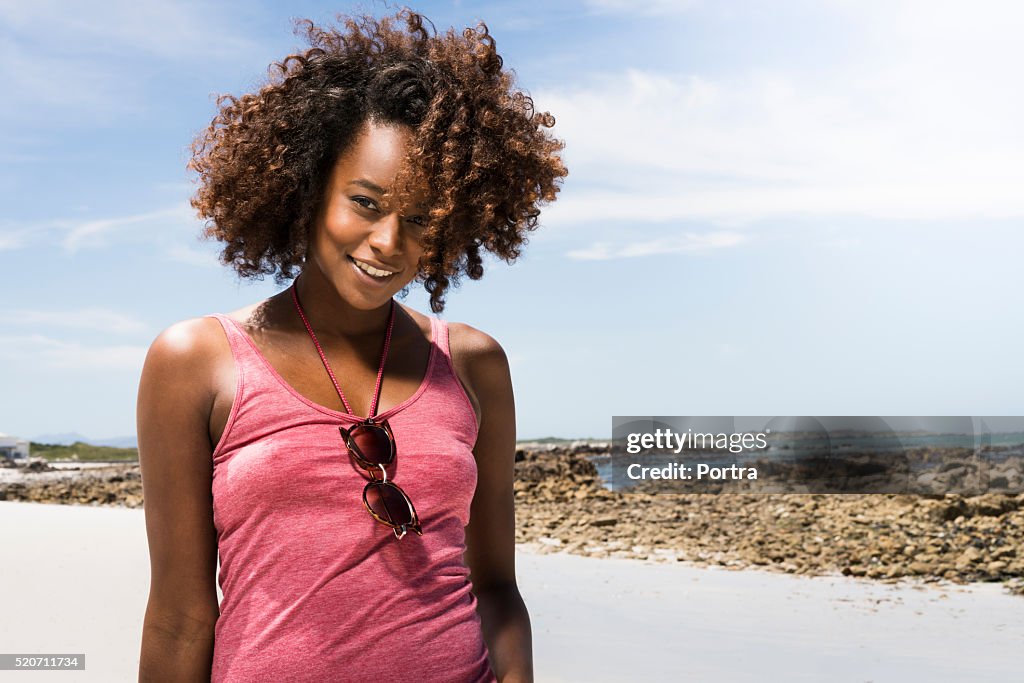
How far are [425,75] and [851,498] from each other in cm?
986

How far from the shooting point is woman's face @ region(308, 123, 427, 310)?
150 centimetres

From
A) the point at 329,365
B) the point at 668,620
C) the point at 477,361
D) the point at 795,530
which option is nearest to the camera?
the point at 329,365

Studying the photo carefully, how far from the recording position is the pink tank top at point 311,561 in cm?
146

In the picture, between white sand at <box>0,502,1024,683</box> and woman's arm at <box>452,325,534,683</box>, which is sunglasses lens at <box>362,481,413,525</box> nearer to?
woman's arm at <box>452,325,534,683</box>

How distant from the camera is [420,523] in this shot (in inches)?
60.2

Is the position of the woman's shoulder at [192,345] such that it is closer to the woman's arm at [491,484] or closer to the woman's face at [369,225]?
the woman's face at [369,225]

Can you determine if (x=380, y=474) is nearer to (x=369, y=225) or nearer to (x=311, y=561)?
(x=311, y=561)

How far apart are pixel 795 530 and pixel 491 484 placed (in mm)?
8632

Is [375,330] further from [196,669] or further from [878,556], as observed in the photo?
[878,556]

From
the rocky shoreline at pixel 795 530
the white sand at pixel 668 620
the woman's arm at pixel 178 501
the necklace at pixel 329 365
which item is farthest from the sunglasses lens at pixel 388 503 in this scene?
the rocky shoreline at pixel 795 530

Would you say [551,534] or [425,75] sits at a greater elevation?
[425,75]

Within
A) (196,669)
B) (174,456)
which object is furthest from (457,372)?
(196,669)

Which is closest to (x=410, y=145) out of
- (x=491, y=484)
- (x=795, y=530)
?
(x=491, y=484)

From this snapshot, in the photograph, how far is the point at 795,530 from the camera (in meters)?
9.85
